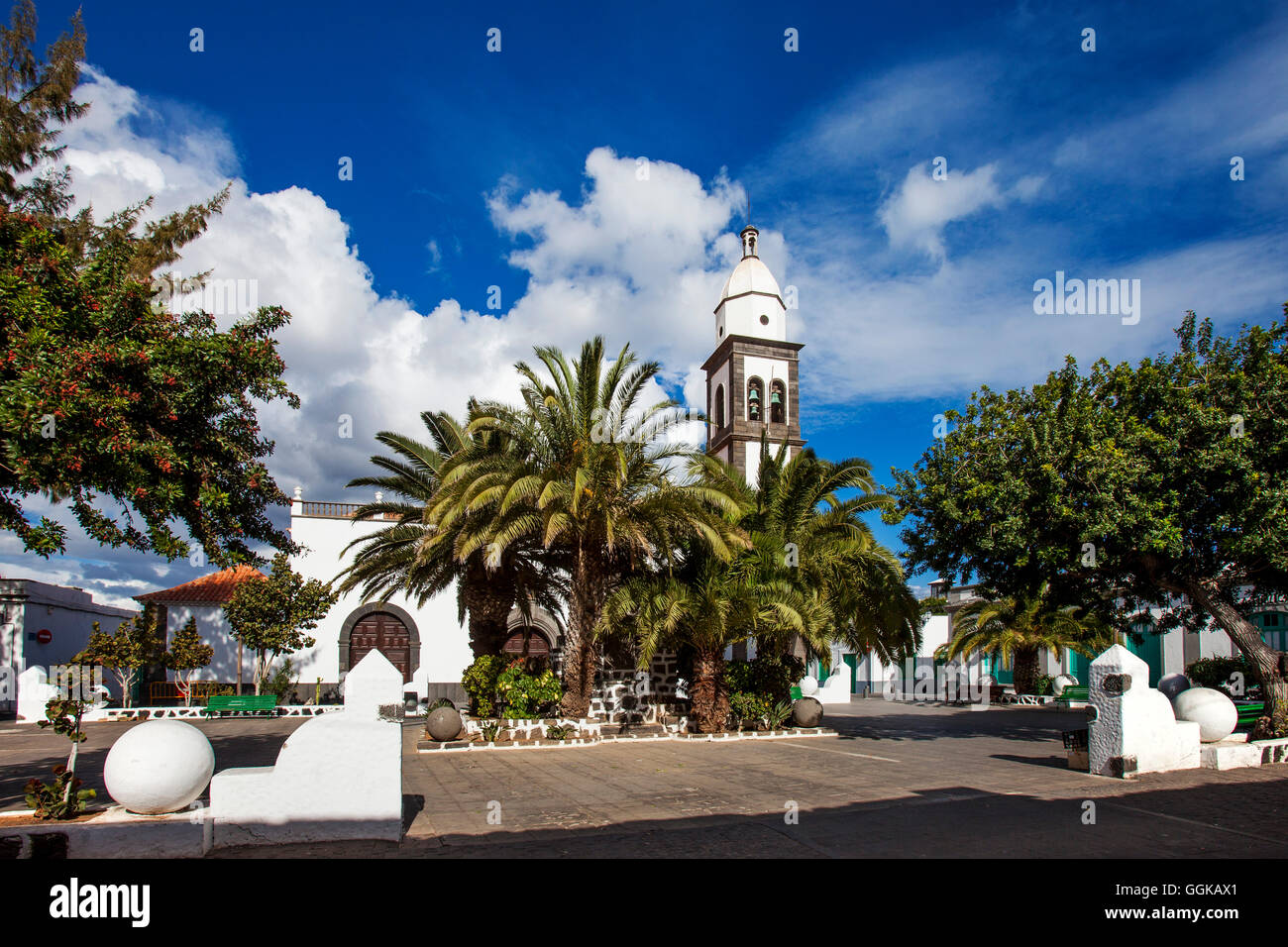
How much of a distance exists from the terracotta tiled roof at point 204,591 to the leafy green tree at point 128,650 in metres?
1.35

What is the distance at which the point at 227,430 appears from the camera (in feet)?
30.7

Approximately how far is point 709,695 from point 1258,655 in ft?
31.2

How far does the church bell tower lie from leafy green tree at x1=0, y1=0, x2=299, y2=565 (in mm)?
20835

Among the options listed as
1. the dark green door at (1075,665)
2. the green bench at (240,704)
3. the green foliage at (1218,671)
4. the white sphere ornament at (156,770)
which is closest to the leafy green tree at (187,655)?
the green bench at (240,704)

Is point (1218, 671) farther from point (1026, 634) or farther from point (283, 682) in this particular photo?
point (283, 682)

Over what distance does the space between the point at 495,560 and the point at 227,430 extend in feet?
14.8

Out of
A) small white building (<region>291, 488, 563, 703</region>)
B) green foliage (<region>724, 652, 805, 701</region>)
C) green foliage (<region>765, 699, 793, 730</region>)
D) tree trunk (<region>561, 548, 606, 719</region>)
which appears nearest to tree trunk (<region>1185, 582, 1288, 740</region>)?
green foliage (<region>724, 652, 805, 701</region>)

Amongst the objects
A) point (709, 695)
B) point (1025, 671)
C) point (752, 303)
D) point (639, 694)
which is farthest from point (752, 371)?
point (709, 695)

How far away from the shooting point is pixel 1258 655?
43.9 ft

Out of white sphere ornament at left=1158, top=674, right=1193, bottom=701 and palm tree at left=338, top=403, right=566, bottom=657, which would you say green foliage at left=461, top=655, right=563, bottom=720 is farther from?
white sphere ornament at left=1158, top=674, right=1193, bottom=701

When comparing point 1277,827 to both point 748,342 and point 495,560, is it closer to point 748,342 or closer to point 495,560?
point 495,560

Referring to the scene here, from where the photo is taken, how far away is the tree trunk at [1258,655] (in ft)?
43.2

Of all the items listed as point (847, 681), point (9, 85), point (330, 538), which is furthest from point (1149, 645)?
point (9, 85)

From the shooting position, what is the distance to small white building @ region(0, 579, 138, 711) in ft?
79.7
